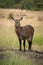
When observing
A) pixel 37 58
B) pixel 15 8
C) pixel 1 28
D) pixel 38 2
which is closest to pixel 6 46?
pixel 37 58

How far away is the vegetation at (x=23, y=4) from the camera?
20.5 meters

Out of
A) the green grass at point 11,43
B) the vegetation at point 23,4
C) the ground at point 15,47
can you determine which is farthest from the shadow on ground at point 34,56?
the vegetation at point 23,4

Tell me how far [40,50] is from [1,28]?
13.8 ft

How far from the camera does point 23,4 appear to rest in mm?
21609

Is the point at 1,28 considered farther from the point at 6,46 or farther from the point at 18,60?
the point at 18,60

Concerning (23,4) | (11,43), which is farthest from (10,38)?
(23,4)

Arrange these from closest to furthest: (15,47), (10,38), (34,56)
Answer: (34,56) < (15,47) < (10,38)

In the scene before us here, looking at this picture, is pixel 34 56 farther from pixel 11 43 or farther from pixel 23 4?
pixel 23 4

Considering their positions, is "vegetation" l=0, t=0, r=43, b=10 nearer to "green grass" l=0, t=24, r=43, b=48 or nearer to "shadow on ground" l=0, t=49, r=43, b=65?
"green grass" l=0, t=24, r=43, b=48

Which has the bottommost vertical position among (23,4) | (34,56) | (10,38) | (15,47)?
(23,4)

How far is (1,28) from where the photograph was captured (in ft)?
51.3

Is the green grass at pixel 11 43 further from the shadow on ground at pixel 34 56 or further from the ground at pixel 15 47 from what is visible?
the shadow on ground at pixel 34 56

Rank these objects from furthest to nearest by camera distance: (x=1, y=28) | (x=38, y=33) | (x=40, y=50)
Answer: (x=1, y=28), (x=38, y=33), (x=40, y=50)

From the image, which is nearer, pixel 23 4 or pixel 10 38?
pixel 10 38
